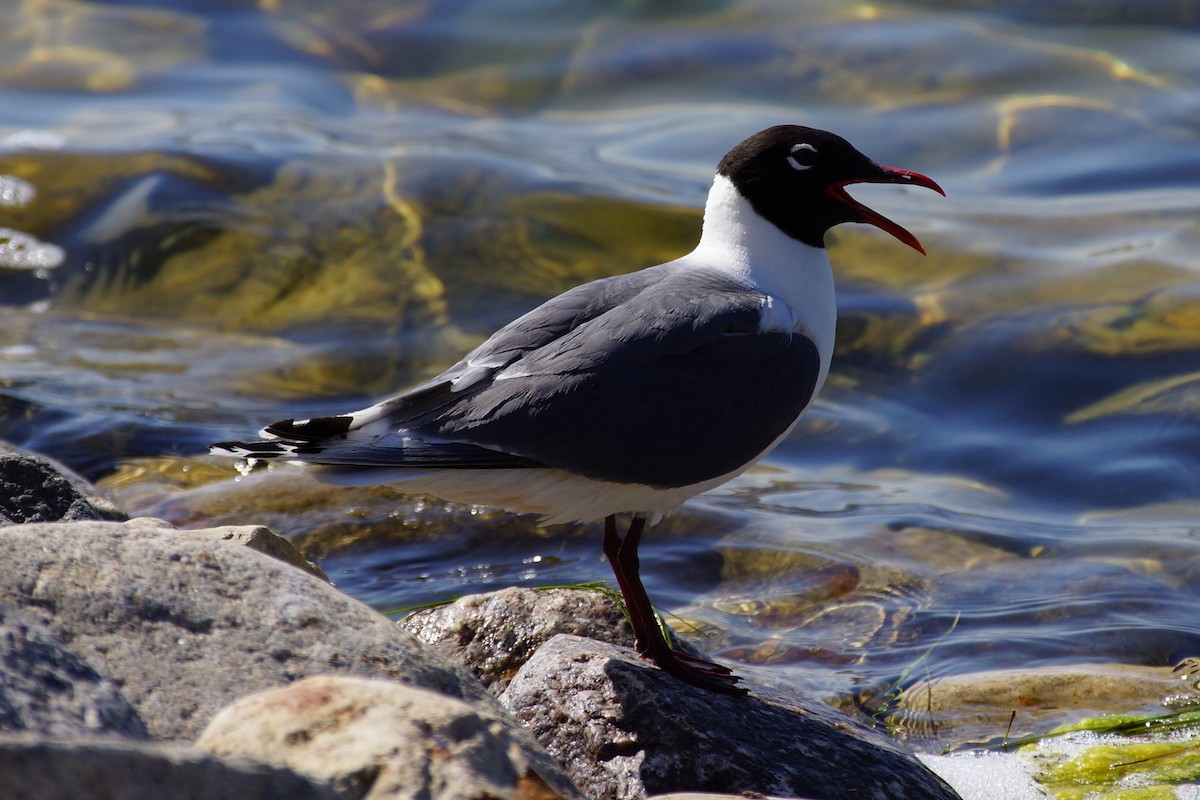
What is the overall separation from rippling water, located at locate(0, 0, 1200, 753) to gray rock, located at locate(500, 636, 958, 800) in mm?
1322

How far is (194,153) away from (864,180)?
26.0 feet

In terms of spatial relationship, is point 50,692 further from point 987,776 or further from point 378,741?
point 987,776

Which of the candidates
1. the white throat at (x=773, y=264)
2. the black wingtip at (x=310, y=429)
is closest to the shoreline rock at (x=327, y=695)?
the black wingtip at (x=310, y=429)

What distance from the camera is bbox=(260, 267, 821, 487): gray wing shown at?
4469mm

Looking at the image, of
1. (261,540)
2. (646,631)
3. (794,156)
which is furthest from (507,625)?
(794,156)

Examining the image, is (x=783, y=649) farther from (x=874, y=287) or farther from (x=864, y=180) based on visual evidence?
(x=874, y=287)

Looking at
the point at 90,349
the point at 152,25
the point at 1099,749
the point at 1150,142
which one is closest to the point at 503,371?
the point at 1099,749

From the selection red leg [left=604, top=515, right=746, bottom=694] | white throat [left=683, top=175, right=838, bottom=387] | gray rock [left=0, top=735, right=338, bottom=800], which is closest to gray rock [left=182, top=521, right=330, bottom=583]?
red leg [left=604, top=515, right=746, bottom=694]

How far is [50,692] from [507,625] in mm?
2303

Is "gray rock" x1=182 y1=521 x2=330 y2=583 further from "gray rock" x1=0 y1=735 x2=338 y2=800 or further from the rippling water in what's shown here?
"gray rock" x1=0 y1=735 x2=338 y2=800

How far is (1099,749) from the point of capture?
202 inches

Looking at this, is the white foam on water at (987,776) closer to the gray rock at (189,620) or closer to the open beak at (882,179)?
the open beak at (882,179)

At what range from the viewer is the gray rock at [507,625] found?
4.90 meters

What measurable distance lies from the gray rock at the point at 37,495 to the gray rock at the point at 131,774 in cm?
269
